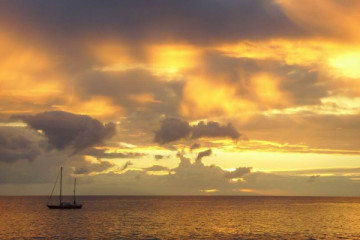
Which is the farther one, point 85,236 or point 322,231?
point 322,231

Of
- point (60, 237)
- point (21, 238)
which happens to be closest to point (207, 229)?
point (60, 237)

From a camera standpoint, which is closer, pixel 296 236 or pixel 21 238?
pixel 21 238

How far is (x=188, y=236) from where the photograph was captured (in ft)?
379

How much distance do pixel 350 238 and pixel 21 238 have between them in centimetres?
8137

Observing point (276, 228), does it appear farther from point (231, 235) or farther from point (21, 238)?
point (21, 238)

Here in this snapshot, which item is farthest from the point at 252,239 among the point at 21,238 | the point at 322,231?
the point at 21,238

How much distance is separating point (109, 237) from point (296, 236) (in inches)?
1878

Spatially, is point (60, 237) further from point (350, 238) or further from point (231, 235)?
point (350, 238)

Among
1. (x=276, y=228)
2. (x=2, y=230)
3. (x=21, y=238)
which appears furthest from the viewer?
(x=276, y=228)

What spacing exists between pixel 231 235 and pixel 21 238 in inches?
2054

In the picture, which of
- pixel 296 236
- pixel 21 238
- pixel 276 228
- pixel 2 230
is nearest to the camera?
pixel 21 238

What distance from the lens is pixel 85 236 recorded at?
115 meters

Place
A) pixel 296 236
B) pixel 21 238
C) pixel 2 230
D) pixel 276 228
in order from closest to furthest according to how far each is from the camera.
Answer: pixel 21 238 → pixel 296 236 → pixel 2 230 → pixel 276 228

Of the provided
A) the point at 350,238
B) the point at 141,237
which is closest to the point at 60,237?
the point at 141,237
